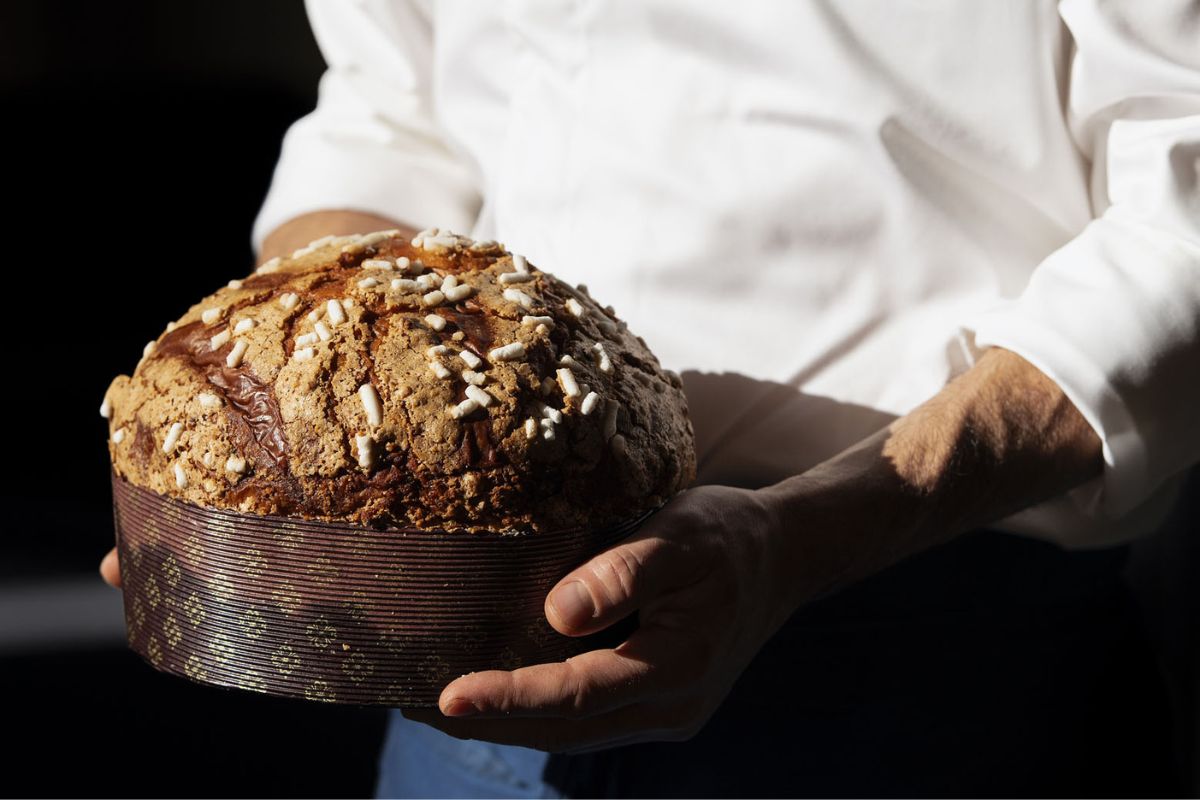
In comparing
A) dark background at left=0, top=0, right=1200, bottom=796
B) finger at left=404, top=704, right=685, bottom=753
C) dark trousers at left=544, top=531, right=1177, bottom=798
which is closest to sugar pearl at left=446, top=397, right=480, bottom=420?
finger at left=404, top=704, right=685, bottom=753

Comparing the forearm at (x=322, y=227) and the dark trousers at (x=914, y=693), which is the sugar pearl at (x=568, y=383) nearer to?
the dark trousers at (x=914, y=693)

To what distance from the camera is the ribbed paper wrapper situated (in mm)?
869

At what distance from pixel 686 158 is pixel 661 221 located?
0.07 metres

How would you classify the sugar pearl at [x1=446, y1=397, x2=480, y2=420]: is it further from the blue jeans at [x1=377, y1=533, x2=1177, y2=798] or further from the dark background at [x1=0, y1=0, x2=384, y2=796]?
the dark background at [x1=0, y1=0, x2=384, y2=796]

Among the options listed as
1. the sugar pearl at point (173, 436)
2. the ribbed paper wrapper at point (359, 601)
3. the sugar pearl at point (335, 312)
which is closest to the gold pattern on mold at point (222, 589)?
the ribbed paper wrapper at point (359, 601)

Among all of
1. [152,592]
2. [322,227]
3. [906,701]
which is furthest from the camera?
[322,227]

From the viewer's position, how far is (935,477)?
103 centimetres

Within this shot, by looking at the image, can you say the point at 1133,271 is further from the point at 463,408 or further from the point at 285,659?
the point at 285,659

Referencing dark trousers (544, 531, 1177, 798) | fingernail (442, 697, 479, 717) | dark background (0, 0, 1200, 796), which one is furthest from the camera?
dark background (0, 0, 1200, 796)

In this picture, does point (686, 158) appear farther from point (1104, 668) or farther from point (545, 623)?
point (1104, 668)

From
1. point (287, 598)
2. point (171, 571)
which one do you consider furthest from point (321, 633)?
point (171, 571)

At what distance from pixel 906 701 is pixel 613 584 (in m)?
0.54

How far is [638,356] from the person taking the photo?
1.01 meters

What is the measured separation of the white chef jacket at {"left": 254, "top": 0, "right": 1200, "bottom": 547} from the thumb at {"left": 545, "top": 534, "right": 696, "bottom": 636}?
30cm
